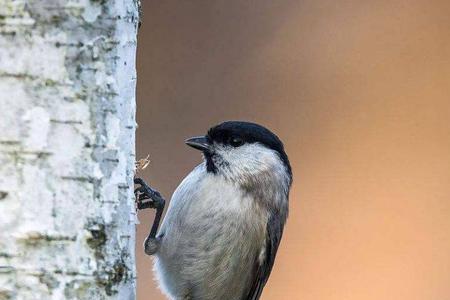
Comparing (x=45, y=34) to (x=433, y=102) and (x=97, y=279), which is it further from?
(x=433, y=102)

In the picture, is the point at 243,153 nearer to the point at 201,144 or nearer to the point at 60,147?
the point at 201,144

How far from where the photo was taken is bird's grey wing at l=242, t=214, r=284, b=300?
207cm

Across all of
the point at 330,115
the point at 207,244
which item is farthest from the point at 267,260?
the point at 330,115

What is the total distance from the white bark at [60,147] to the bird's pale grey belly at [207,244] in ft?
2.39

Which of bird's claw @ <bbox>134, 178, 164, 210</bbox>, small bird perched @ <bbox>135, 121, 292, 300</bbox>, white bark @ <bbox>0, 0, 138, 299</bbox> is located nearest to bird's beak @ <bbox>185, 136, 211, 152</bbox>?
small bird perched @ <bbox>135, 121, 292, 300</bbox>

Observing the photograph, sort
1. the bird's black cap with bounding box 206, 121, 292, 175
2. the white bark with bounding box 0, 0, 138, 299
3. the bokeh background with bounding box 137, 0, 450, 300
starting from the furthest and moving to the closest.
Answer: the bokeh background with bounding box 137, 0, 450, 300 → the bird's black cap with bounding box 206, 121, 292, 175 → the white bark with bounding box 0, 0, 138, 299

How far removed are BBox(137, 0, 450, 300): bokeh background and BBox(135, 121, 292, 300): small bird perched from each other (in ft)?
2.76

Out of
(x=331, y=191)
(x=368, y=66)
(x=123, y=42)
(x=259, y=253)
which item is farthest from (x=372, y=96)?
(x=123, y=42)

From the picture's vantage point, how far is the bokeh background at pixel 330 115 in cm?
297

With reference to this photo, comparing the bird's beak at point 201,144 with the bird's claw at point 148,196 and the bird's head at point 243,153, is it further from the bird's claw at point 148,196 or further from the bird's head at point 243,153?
the bird's claw at point 148,196

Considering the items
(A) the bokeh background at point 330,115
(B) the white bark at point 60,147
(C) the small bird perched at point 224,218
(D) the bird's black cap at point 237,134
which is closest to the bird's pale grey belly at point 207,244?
(C) the small bird perched at point 224,218

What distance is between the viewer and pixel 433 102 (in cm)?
312

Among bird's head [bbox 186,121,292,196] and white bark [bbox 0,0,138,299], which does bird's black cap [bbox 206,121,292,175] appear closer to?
bird's head [bbox 186,121,292,196]

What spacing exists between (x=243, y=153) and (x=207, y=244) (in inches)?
8.6
